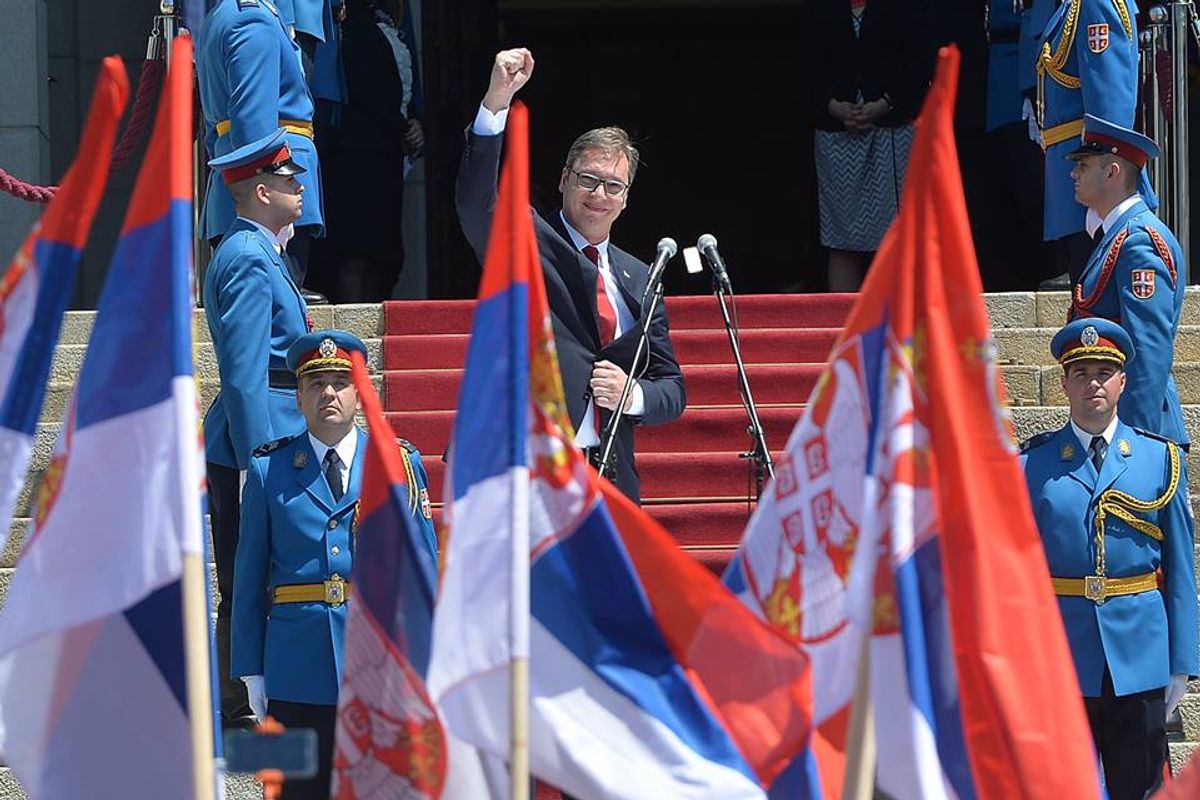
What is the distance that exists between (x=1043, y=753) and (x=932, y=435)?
59cm

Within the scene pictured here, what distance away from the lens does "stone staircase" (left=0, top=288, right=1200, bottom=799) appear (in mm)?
8945

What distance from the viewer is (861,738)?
15.1 ft

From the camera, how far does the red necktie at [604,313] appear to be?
714 centimetres

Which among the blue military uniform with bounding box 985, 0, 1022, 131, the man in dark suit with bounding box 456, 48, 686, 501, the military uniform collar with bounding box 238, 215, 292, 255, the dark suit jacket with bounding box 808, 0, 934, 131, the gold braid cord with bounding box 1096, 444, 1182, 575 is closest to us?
the man in dark suit with bounding box 456, 48, 686, 501

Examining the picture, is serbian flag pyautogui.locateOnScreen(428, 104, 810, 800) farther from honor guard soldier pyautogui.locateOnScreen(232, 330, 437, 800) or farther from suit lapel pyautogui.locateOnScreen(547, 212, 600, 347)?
suit lapel pyautogui.locateOnScreen(547, 212, 600, 347)

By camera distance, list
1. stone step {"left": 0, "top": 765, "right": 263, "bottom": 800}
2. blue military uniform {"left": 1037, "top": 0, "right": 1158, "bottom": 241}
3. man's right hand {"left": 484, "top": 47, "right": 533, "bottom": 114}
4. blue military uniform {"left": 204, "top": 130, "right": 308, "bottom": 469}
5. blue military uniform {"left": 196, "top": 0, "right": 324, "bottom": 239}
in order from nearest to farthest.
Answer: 1. man's right hand {"left": 484, "top": 47, "right": 533, "bottom": 114}
2. blue military uniform {"left": 204, "top": 130, "right": 308, "bottom": 469}
3. stone step {"left": 0, "top": 765, "right": 263, "bottom": 800}
4. blue military uniform {"left": 196, "top": 0, "right": 324, "bottom": 239}
5. blue military uniform {"left": 1037, "top": 0, "right": 1158, "bottom": 241}

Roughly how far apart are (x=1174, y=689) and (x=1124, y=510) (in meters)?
0.52

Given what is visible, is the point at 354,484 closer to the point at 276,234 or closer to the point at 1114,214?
the point at 276,234

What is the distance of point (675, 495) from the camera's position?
9117 millimetres

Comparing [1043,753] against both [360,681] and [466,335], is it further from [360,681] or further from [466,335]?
[466,335]

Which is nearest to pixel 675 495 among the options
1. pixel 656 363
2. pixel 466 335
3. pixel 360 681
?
pixel 466 335

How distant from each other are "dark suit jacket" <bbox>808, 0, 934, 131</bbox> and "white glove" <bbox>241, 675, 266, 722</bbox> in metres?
5.25

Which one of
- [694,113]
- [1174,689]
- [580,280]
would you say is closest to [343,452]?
[580,280]

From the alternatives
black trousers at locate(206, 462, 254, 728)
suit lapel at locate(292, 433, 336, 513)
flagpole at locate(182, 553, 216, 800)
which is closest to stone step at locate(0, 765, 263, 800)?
black trousers at locate(206, 462, 254, 728)
